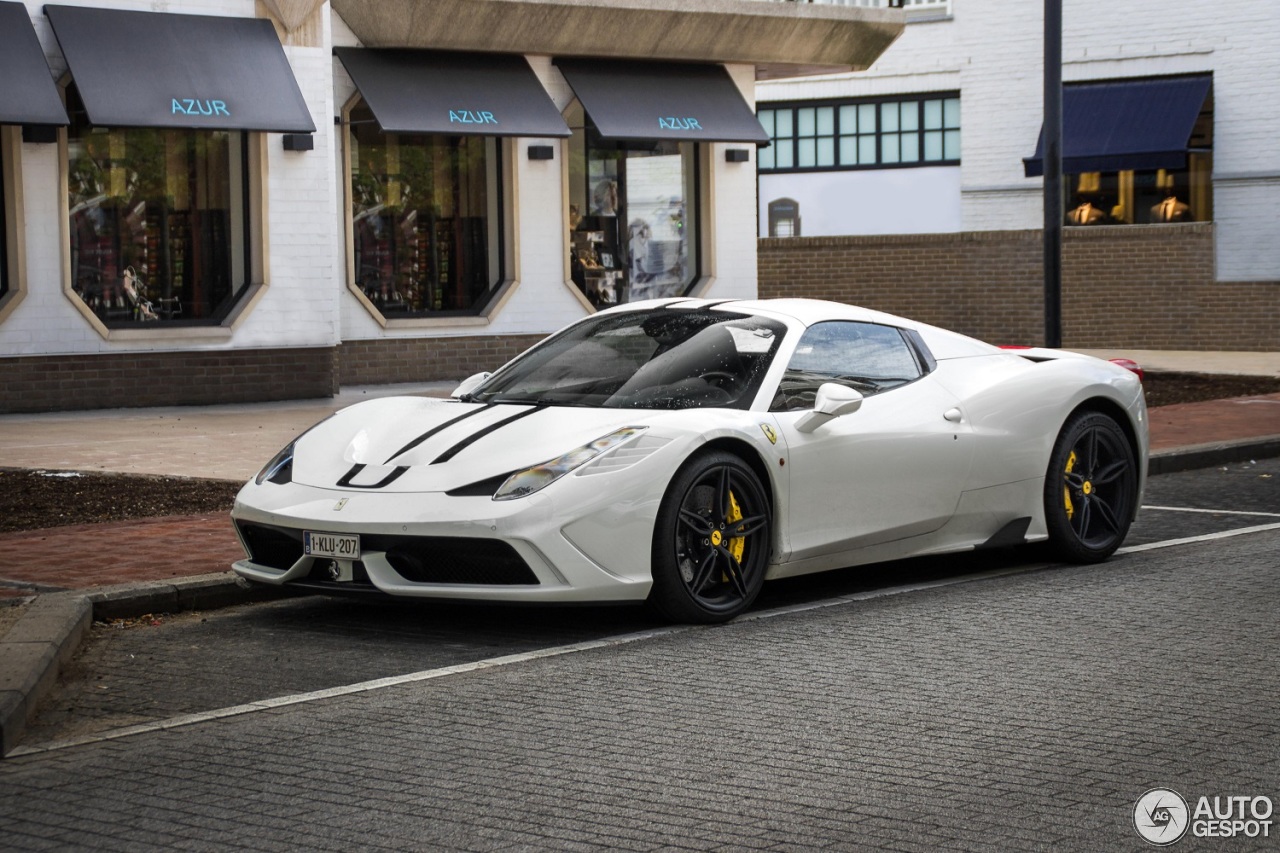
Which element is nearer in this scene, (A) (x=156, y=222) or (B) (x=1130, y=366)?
(B) (x=1130, y=366)

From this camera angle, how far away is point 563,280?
69.7 feet

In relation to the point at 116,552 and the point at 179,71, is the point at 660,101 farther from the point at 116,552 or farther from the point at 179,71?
the point at 116,552

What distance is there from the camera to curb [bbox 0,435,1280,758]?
5.57m

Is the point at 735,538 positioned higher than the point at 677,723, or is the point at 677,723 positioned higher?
the point at 735,538

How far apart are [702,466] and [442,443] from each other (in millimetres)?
1049

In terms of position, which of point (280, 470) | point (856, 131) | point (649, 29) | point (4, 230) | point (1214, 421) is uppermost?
point (856, 131)

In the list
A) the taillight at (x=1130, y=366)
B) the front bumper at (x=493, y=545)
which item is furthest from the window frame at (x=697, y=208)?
the front bumper at (x=493, y=545)

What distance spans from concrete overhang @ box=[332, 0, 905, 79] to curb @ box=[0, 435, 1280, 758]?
41.1 feet

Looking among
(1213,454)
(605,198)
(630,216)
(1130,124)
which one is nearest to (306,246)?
(605,198)

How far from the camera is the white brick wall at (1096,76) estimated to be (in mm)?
28484

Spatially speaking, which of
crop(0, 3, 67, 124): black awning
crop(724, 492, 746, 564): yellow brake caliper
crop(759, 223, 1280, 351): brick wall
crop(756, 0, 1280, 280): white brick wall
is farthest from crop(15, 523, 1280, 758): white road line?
crop(756, 0, 1280, 280): white brick wall

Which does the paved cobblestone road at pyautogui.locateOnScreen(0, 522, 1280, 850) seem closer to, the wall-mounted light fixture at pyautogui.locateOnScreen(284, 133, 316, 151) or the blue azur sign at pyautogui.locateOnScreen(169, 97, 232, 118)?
the blue azur sign at pyautogui.locateOnScreen(169, 97, 232, 118)

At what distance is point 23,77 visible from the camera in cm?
1598

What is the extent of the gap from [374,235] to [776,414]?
44.1 feet
